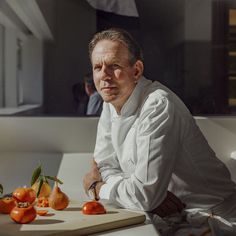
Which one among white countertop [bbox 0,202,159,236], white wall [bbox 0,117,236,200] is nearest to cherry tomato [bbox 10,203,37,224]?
white countertop [bbox 0,202,159,236]

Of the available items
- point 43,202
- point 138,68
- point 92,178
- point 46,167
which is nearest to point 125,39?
point 138,68

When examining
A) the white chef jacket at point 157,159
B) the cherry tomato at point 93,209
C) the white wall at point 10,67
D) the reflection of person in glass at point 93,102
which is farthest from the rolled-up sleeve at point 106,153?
the white wall at point 10,67

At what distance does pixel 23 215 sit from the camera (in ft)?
4.21

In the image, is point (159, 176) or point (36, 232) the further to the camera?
point (159, 176)

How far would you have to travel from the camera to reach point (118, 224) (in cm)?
134

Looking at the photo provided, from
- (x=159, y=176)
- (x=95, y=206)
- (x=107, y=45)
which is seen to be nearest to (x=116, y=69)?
(x=107, y=45)

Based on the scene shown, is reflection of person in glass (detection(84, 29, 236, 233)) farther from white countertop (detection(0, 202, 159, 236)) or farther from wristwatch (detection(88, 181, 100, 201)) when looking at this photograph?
white countertop (detection(0, 202, 159, 236))

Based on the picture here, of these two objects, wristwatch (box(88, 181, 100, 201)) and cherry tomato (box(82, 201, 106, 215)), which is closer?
cherry tomato (box(82, 201, 106, 215))

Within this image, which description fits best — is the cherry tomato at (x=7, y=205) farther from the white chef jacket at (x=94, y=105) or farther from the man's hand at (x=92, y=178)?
the white chef jacket at (x=94, y=105)

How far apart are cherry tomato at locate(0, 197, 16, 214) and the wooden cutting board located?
0.02 metres

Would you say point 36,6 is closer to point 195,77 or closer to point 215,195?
point 195,77

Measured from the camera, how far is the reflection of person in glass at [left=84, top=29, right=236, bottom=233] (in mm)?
1593

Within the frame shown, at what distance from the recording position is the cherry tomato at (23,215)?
1284 millimetres

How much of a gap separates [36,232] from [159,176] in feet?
1.53
